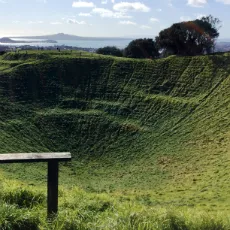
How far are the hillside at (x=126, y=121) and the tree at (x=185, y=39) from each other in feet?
26.1

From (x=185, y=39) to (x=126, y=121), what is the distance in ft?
70.5

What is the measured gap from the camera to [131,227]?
448 centimetres

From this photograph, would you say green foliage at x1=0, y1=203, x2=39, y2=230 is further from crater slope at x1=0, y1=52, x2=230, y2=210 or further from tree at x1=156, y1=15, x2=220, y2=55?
tree at x1=156, y1=15, x2=220, y2=55

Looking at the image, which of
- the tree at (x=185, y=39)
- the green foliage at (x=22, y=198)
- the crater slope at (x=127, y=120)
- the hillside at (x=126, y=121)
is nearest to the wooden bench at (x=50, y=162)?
the green foliage at (x=22, y=198)

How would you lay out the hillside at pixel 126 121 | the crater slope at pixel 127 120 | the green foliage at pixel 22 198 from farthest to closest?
1. the crater slope at pixel 127 120
2. the hillside at pixel 126 121
3. the green foliage at pixel 22 198

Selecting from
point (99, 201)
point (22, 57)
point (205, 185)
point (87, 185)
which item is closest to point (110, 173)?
point (87, 185)

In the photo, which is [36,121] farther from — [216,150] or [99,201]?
[99,201]

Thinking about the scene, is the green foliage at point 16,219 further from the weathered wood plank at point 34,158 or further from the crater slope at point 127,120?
the crater slope at point 127,120

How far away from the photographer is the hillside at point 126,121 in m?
18.3

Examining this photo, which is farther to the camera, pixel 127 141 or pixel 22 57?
pixel 22 57

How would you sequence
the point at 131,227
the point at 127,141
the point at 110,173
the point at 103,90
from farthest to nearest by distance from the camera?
Answer: the point at 103,90 → the point at 127,141 → the point at 110,173 → the point at 131,227

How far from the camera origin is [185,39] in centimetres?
4431

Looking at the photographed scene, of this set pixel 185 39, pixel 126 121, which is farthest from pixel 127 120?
pixel 185 39

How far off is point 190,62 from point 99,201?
32.0 metres
